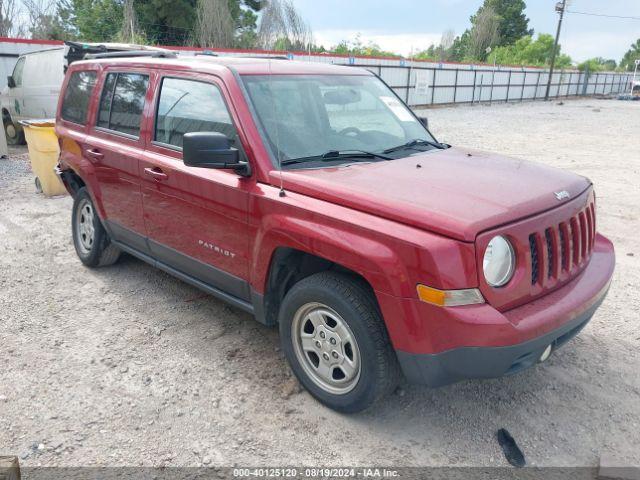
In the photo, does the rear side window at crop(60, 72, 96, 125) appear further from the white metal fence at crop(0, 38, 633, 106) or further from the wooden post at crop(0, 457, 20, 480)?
the white metal fence at crop(0, 38, 633, 106)

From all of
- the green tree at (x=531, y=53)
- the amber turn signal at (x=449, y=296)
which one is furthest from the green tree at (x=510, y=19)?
the amber turn signal at (x=449, y=296)

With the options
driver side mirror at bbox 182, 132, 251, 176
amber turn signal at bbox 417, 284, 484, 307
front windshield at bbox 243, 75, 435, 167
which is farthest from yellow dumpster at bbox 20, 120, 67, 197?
amber turn signal at bbox 417, 284, 484, 307

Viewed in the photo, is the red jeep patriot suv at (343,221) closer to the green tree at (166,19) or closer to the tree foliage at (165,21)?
the tree foliage at (165,21)

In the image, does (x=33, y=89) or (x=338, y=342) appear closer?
(x=338, y=342)

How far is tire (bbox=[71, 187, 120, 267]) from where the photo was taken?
5012 millimetres

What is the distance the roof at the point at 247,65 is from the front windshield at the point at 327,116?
6cm

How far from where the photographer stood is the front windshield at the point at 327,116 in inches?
133

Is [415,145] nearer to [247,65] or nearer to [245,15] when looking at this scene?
[247,65]

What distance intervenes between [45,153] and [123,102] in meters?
4.12

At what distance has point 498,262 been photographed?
102 inches

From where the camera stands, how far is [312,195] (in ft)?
9.69

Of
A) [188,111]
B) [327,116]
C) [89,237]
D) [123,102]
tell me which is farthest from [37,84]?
[327,116]

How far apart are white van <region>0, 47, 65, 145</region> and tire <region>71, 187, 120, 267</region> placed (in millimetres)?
7139

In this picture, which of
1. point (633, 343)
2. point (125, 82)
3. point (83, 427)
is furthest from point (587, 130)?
point (83, 427)
